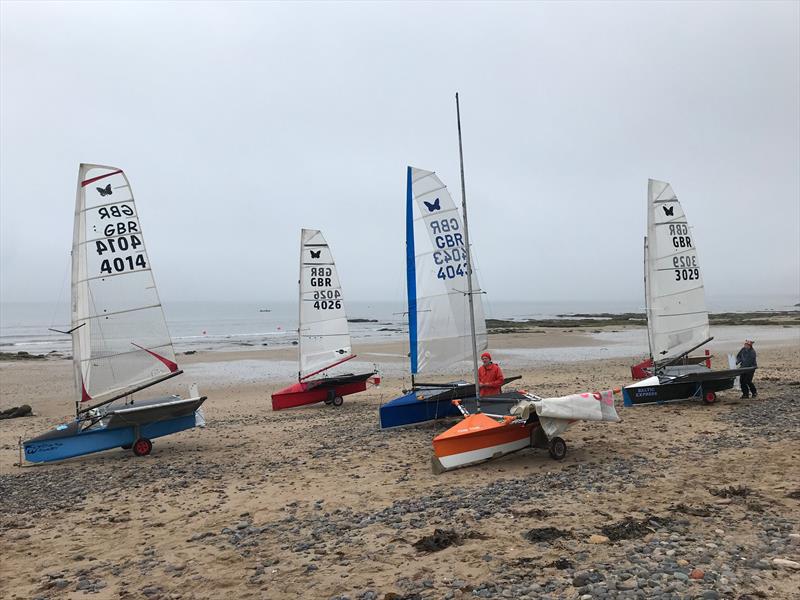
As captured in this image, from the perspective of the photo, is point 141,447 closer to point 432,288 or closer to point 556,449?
point 432,288

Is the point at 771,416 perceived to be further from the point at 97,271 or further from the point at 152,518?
the point at 97,271

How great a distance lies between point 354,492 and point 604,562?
345cm

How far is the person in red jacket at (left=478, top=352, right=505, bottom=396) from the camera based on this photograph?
421 inches

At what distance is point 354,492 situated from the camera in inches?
279

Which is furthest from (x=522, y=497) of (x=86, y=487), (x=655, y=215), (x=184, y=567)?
(x=655, y=215)

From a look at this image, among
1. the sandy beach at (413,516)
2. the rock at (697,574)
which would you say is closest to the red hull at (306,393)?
the sandy beach at (413,516)

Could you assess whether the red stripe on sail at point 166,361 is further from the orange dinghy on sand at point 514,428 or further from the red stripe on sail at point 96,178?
the orange dinghy on sand at point 514,428

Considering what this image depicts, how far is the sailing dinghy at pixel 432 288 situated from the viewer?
35.9ft

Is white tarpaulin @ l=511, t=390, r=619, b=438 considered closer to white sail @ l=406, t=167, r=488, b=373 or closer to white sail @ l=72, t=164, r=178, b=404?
white sail @ l=406, t=167, r=488, b=373

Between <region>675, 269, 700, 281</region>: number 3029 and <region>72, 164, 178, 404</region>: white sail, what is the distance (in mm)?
11875

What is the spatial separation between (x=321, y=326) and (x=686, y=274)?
10.0 m

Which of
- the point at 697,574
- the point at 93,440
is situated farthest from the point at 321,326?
the point at 697,574

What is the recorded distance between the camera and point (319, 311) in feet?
52.2

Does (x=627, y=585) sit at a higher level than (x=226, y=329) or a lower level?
lower
